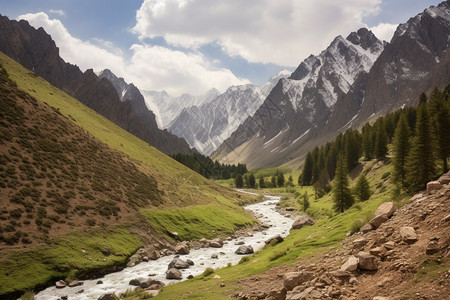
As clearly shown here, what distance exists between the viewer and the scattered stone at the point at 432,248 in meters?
13.6

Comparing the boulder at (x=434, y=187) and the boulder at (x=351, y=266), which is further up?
the boulder at (x=434, y=187)

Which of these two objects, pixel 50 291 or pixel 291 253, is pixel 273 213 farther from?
pixel 50 291

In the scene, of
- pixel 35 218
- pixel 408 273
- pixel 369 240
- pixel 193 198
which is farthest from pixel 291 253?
pixel 193 198

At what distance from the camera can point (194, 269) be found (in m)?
39.1

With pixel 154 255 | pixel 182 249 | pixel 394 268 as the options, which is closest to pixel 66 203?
pixel 154 255

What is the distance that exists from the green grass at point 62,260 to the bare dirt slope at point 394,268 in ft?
77.6

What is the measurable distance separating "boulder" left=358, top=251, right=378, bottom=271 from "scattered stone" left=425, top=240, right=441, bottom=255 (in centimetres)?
271

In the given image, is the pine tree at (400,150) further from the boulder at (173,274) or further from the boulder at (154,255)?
the boulder at (154,255)

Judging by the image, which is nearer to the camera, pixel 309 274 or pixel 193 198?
pixel 309 274

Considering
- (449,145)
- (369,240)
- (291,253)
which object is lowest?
(291,253)

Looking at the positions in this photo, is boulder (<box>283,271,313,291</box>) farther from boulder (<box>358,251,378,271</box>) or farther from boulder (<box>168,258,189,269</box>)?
boulder (<box>168,258,189,269</box>)

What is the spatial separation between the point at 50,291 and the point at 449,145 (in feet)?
206

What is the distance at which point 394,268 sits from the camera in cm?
1446

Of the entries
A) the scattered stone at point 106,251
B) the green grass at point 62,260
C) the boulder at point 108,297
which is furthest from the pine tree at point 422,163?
the scattered stone at point 106,251
